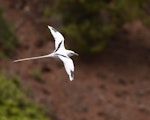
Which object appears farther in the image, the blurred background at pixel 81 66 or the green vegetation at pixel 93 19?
the green vegetation at pixel 93 19

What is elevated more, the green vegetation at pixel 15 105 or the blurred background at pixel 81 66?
the blurred background at pixel 81 66

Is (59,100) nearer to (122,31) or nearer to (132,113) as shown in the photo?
(132,113)

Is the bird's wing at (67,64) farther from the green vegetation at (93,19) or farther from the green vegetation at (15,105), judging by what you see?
the green vegetation at (93,19)

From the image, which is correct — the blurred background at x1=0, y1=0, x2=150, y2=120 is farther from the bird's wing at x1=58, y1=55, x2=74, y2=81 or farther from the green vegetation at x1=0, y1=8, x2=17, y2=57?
the bird's wing at x1=58, y1=55, x2=74, y2=81

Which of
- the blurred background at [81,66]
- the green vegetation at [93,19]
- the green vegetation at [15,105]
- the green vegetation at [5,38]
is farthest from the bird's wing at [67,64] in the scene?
the green vegetation at [5,38]

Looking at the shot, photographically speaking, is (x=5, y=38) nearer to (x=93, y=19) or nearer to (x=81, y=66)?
(x=81, y=66)

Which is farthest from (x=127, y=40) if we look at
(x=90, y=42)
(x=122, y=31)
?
(x=90, y=42)

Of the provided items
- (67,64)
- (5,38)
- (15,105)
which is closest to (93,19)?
(5,38)
